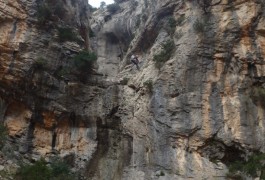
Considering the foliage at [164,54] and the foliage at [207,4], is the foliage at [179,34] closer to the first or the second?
the foliage at [164,54]

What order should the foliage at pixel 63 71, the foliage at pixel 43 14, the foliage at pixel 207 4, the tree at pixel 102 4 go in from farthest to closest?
1. the tree at pixel 102 4
2. the foliage at pixel 207 4
3. the foliage at pixel 43 14
4. the foliage at pixel 63 71

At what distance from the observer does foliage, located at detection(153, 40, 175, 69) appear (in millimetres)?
22344

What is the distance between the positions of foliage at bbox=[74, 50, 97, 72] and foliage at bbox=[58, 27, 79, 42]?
121cm

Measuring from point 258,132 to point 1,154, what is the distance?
1228 centimetres

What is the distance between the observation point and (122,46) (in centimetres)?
3462

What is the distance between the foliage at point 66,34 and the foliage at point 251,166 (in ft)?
39.7

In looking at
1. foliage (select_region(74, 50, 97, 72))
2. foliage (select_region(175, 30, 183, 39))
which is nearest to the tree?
foliage (select_region(74, 50, 97, 72))

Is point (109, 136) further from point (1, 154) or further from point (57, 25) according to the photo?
point (57, 25)

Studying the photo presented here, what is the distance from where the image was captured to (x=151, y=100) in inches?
821

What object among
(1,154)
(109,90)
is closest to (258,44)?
(109,90)

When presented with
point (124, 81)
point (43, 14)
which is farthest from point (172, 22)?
point (43, 14)

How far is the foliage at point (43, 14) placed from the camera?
22.5 m

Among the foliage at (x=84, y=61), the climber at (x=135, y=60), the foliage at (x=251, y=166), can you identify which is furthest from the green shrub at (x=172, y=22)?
the foliage at (x=251, y=166)

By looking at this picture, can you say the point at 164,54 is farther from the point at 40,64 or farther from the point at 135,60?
the point at 40,64
